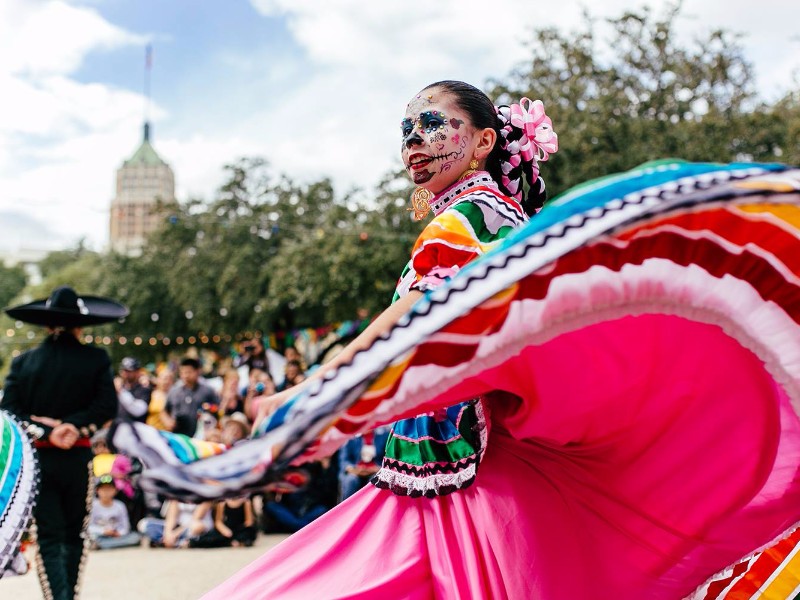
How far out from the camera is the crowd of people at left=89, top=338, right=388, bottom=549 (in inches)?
313

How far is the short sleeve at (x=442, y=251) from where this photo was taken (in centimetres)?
198

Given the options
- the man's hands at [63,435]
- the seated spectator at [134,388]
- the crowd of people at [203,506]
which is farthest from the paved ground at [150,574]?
the seated spectator at [134,388]

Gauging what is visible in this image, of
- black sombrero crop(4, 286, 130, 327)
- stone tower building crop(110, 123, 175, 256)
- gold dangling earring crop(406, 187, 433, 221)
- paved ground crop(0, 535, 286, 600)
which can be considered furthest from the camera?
stone tower building crop(110, 123, 175, 256)

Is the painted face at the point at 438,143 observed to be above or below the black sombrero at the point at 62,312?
below

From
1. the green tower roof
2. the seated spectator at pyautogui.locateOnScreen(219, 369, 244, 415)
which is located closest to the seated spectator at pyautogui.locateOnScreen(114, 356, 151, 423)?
the seated spectator at pyautogui.locateOnScreen(219, 369, 244, 415)

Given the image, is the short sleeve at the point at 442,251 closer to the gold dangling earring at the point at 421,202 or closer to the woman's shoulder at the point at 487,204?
the woman's shoulder at the point at 487,204

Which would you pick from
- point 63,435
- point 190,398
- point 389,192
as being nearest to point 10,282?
point 389,192

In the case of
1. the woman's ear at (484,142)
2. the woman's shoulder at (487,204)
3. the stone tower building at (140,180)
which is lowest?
the woman's shoulder at (487,204)

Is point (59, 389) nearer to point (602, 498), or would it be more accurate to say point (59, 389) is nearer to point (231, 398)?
point (602, 498)

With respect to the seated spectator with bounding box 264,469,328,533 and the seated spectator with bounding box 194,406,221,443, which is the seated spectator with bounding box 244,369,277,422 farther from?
the seated spectator with bounding box 264,469,328,533

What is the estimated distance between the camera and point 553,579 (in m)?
1.91

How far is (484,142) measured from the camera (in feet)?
8.13

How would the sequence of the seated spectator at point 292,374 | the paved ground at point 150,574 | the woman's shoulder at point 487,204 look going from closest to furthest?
the woman's shoulder at point 487,204, the paved ground at point 150,574, the seated spectator at point 292,374

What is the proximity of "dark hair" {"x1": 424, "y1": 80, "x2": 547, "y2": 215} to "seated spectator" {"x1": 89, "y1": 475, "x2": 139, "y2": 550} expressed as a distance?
684 centimetres
